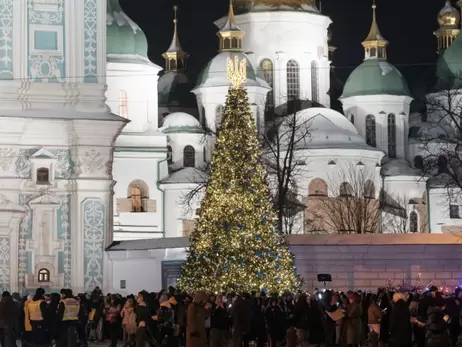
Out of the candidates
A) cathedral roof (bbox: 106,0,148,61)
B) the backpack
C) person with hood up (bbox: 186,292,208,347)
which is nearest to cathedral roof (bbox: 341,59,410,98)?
cathedral roof (bbox: 106,0,148,61)

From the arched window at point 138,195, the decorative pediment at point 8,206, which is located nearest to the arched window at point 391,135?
the arched window at point 138,195

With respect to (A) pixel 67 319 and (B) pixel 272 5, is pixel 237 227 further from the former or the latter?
(B) pixel 272 5

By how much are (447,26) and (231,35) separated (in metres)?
16.9

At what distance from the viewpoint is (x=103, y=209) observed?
49.8 metres

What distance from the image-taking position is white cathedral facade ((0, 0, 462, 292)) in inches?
1941

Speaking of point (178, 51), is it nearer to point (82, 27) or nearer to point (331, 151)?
point (331, 151)

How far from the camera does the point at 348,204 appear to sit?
7331cm

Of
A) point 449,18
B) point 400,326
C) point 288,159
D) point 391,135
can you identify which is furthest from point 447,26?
point 400,326

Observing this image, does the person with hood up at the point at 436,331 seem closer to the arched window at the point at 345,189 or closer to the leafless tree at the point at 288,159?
the leafless tree at the point at 288,159

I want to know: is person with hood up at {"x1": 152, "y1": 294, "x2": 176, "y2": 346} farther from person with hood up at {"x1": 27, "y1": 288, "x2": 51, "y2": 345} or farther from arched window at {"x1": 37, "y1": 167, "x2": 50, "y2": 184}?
arched window at {"x1": 37, "y1": 167, "x2": 50, "y2": 184}

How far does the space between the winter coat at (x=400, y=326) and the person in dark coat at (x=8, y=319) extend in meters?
7.18

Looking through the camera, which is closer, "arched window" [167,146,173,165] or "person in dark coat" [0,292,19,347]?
"person in dark coat" [0,292,19,347]

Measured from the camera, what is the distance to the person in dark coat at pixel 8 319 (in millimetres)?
29375

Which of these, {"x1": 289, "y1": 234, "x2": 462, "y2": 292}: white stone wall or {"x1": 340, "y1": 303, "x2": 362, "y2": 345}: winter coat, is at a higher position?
{"x1": 289, "y1": 234, "x2": 462, "y2": 292}: white stone wall
